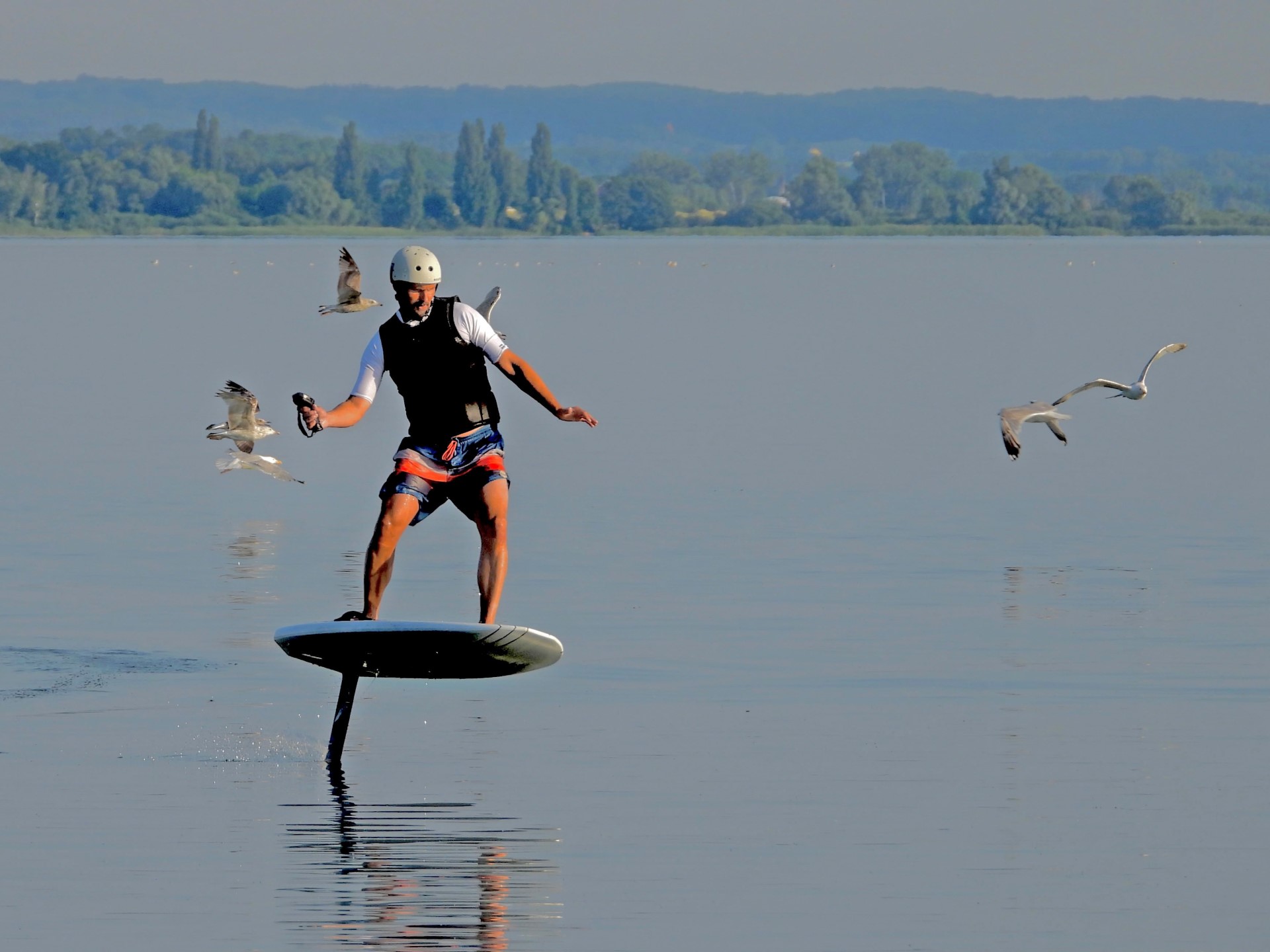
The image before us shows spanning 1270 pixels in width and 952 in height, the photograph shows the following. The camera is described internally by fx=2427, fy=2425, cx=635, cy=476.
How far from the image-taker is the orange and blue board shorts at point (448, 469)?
15281 mm

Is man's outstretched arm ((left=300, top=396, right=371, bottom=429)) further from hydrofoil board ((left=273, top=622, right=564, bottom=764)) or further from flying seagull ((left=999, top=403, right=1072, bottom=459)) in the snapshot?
flying seagull ((left=999, top=403, right=1072, bottom=459))

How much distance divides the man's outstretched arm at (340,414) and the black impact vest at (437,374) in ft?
0.91

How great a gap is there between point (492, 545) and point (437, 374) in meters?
1.14

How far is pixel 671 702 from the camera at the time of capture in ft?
57.5

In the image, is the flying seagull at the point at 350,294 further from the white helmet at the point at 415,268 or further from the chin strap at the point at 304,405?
the chin strap at the point at 304,405

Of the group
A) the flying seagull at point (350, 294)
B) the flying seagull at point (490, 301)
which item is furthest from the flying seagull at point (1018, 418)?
the flying seagull at point (490, 301)

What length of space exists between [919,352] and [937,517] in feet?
131

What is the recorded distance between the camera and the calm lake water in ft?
41.5

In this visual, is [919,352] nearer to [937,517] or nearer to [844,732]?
[937,517]

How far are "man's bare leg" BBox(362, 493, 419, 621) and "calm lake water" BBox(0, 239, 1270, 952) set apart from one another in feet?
3.67

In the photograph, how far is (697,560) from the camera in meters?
24.9

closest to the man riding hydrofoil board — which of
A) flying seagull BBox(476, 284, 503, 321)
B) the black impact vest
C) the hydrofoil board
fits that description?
the black impact vest

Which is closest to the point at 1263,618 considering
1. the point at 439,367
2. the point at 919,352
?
the point at 439,367

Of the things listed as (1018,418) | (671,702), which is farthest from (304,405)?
(1018,418)
